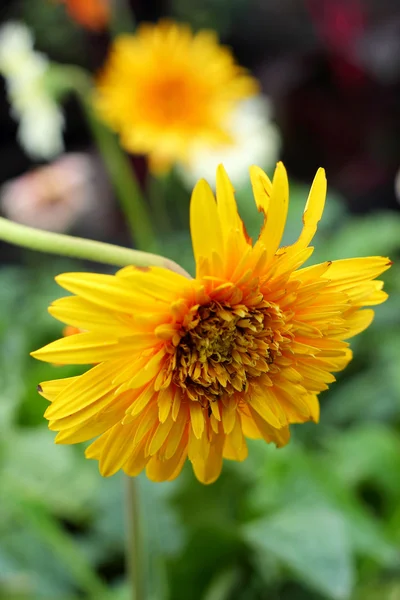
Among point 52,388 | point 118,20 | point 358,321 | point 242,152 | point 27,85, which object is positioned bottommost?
point 52,388

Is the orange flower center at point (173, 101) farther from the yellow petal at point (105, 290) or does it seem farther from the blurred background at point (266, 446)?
the yellow petal at point (105, 290)

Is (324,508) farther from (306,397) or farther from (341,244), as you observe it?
(341,244)

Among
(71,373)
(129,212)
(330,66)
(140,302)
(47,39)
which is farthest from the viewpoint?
(47,39)

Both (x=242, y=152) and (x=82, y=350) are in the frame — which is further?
(x=242, y=152)

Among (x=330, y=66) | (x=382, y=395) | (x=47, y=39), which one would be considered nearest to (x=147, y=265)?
(x=382, y=395)

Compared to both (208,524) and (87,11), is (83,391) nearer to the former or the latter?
(208,524)

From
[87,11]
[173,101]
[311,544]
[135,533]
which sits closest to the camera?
[135,533]

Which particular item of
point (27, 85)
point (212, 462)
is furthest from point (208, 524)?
point (27, 85)
